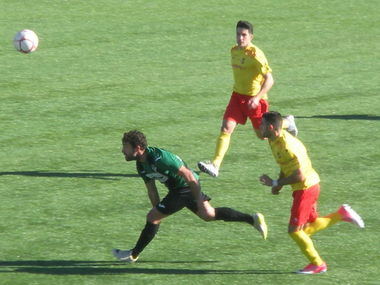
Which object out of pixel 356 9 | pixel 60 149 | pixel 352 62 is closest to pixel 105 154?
pixel 60 149

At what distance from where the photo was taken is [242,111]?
17.1 m

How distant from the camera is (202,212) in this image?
13.1 meters

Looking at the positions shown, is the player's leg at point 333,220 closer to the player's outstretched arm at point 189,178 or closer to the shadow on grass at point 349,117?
the player's outstretched arm at point 189,178

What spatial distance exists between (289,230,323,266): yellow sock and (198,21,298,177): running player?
4.14 m

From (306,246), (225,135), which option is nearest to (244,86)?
(225,135)

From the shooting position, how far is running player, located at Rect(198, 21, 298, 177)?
16703mm

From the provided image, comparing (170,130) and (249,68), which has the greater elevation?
(249,68)

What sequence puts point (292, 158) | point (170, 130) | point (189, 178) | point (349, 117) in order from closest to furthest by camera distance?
point (189, 178) < point (292, 158) < point (170, 130) < point (349, 117)

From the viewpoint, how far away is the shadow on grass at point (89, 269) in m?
12.9

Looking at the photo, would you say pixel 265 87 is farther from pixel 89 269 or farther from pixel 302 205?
pixel 89 269

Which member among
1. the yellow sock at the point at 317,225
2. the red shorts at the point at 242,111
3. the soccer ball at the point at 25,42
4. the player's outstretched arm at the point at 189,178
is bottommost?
the yellow sock at the point at 317,225

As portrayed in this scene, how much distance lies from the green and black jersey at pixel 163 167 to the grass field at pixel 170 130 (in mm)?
1090

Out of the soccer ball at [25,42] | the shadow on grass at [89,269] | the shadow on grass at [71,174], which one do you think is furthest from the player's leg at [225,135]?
the soccer ball at [25,42]

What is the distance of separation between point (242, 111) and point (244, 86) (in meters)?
0.40
